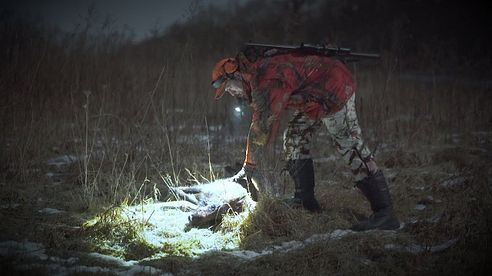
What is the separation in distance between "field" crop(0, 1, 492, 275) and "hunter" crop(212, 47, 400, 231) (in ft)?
1.14

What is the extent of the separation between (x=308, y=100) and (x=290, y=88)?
0.69 ft

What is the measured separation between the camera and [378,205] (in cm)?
425

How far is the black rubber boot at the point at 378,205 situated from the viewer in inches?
165

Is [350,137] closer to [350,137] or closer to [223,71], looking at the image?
[350,137]

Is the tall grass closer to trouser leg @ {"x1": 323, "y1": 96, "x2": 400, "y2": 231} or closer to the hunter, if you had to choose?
the hunter

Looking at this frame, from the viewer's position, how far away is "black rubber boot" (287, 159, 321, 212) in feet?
15.0

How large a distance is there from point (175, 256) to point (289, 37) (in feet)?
17.9

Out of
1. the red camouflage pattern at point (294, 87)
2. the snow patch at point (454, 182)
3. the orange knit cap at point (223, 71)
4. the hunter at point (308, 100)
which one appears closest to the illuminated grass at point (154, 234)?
the hunter at point (308, 100)

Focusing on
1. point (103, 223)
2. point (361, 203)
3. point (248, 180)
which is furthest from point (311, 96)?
point (103, 223)

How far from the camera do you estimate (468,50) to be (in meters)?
15.3

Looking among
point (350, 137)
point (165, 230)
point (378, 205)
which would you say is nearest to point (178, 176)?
point (165, 230)

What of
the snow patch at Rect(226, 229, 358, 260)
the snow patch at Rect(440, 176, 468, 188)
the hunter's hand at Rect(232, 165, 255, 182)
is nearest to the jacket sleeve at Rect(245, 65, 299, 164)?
the hunter's hand at Rect(232, 165, 255, 182)

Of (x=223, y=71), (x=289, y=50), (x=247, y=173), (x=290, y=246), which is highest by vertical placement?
(x=289, y=50)

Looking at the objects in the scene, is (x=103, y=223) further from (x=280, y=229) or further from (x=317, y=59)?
(x=317, y=59)
